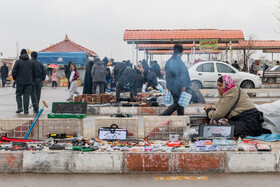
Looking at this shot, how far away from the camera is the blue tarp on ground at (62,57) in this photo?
2909 cm

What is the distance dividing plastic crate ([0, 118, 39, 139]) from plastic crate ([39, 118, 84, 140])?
0.10 metres

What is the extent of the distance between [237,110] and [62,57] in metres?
24.6

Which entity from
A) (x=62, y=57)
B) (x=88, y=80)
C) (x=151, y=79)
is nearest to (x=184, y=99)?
(x=88, y=80)

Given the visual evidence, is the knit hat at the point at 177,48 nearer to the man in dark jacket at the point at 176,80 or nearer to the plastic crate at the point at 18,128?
the man in dark jacket at the point at 176,80

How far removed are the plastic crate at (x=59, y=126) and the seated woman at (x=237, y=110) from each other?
92.4 inches

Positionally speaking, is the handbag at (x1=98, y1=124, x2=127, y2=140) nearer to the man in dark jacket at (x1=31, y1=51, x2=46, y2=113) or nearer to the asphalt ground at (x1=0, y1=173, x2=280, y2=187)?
the asphalt ground at (x1=0, y1=173, x2=280, y2=187)

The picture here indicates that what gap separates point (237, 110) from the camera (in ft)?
20.7

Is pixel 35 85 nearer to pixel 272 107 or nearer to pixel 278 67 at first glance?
pixel 272 107

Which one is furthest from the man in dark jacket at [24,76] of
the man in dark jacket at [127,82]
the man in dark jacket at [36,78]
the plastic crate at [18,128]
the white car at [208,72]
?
the white car at [208,72]

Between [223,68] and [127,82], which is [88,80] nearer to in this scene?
[127,82]

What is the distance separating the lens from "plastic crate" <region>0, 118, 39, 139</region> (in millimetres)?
6344

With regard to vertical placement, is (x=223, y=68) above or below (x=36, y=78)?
above

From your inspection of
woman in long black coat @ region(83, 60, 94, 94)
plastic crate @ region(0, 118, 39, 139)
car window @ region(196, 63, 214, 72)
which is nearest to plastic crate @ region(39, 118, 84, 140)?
plastic crate @ region(0, 118, 39, 139)

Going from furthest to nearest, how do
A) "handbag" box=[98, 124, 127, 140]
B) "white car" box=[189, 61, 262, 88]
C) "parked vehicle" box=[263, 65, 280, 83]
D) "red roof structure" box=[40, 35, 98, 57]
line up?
"red roof structure" box=[40, 35, 98, 57] < "parked vehicle" box=[263, 65, 280, 83] < "white car" box=[189, 61, 262, 88] < "handbag" box=[98, 124, 127, 140]
